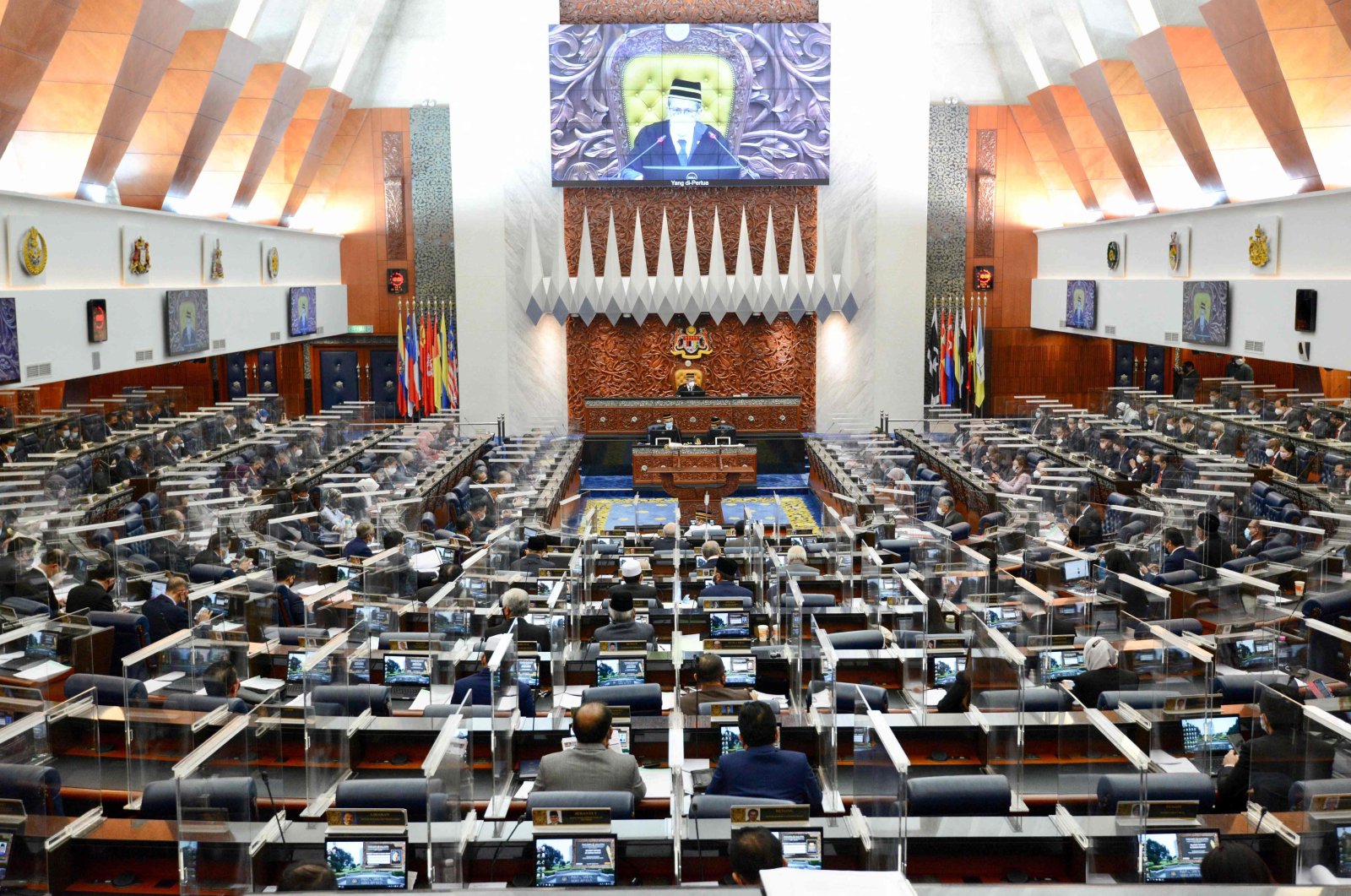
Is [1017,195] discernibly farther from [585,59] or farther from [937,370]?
[585,59]

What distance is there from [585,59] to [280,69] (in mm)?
5992

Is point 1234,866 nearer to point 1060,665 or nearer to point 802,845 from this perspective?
point 802,845

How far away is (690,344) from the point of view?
2483 cm

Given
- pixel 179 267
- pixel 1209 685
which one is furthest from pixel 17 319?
pixel 1209 685

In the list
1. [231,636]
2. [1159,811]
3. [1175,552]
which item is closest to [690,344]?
[1175,552]

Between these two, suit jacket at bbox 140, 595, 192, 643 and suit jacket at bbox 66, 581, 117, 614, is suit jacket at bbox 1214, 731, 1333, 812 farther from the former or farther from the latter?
suit jacket at bbox 66, 581, 117, 614

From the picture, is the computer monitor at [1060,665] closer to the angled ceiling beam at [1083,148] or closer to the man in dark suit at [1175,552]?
the man in dark suit at [1175,552]

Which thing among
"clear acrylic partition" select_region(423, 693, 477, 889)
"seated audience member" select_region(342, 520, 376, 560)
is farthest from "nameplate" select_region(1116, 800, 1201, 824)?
"seated audience member" select_region(342, 520, 376, 560)

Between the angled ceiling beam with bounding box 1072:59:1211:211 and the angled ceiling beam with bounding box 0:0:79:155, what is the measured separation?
15620 mm

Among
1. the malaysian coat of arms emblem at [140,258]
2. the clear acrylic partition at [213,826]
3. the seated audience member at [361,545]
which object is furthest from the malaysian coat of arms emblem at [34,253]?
the clear acrylic partition at [213,826]

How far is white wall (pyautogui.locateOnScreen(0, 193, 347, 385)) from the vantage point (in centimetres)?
1404

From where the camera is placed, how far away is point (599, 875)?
454 centimetres

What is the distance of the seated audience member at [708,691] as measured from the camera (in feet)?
21.5

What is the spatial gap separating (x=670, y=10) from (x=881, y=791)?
21.7 m
